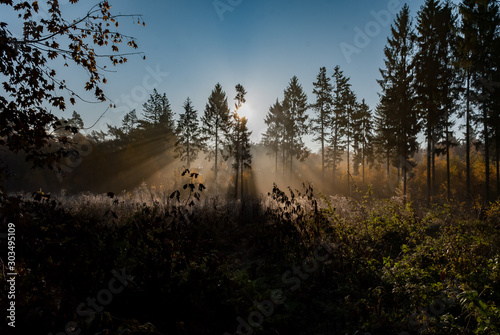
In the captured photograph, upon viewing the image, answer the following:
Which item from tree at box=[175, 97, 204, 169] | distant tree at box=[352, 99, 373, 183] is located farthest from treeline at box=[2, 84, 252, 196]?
distant tree at box=[352, 99, 373, 183]

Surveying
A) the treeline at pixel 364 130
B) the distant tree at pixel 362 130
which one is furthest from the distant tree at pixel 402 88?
the distant tree at pixel 362 130

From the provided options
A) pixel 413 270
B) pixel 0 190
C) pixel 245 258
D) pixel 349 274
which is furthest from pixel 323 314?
pixel 0 190

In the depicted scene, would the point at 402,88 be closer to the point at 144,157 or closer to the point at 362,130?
the point at 362,130

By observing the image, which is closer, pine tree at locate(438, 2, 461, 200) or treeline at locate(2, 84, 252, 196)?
pine tree at locate(438, 2, 461, 200)

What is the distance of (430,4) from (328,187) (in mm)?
21935

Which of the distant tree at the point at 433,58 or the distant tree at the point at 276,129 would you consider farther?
the distant tree at the point at 276,129

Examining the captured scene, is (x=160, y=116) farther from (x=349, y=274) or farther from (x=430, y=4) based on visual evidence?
(x=349, y=274)

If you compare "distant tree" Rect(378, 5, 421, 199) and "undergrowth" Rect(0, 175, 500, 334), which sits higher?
"distant tree" Rect(378, 5, 421, 199)

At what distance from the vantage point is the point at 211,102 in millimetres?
35781

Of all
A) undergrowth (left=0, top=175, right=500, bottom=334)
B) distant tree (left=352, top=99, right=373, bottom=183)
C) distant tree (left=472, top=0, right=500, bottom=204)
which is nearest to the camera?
undergrowth (left=0, top=175, right=500, bottom=334)

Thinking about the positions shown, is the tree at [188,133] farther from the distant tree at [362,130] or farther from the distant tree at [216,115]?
the distant tree at [362,130]

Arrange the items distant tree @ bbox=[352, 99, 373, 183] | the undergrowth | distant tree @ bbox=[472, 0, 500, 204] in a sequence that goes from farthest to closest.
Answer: distant tree @ bbox=[352, 99, 373, 183]
distant tree @ bbox=[472, 0, 500, 204]
the undergrowth

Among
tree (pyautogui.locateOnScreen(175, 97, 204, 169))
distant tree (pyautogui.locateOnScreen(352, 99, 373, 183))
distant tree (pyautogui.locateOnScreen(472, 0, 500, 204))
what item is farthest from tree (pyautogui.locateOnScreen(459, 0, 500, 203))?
tree (pyautogui.locateOnScreen(175, 97, 204, 169))

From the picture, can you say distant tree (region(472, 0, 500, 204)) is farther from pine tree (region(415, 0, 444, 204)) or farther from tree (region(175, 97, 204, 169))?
tree (region(175, 97, 204, 169))
